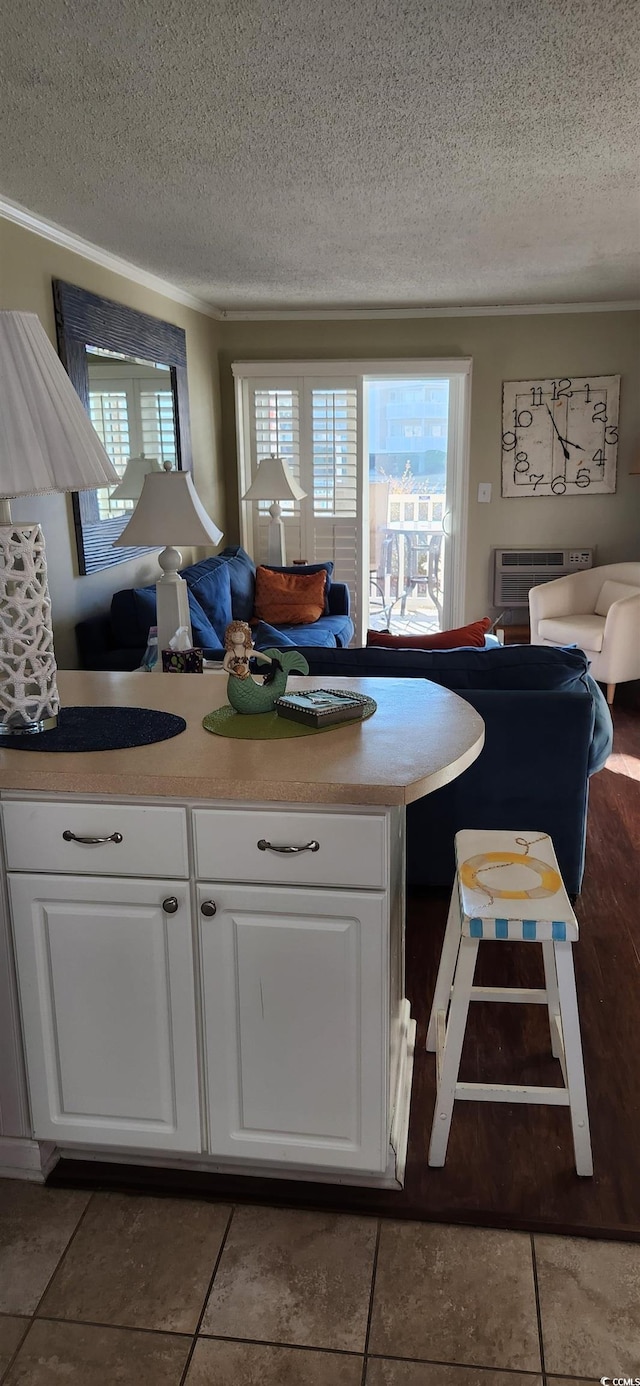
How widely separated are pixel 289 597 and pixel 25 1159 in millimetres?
4407

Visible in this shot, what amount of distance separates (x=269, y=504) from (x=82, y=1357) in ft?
19.2

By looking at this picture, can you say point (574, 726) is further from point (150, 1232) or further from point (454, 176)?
point (454, 176)

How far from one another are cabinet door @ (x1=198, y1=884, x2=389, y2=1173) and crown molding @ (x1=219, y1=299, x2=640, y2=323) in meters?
5.64

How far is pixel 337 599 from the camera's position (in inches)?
244

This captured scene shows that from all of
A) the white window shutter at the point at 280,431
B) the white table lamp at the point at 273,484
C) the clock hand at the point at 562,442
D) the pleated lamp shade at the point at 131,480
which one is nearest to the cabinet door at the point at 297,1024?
the pleated lamp shade at the point at 131,480

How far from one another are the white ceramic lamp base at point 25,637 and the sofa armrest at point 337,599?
14.4ft

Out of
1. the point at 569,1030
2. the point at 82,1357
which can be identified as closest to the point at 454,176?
the point at 569,1030

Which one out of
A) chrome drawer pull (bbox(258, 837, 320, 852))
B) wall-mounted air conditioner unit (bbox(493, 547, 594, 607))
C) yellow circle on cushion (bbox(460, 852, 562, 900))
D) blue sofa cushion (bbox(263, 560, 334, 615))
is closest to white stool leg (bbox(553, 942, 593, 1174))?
yellow circle on cushion (bbox(460, 852, 562, 900))

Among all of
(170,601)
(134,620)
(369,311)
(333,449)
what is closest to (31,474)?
(170,601)

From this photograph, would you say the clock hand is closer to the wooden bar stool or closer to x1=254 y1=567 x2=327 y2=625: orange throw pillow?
x1=254 y1=567 x2=327 y2=625: orange throw pillow

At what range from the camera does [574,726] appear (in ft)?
9.45

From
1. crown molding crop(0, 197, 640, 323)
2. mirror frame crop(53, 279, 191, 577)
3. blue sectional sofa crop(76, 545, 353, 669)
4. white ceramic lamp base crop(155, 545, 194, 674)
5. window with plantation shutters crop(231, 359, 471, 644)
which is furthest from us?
window with plantation shutters crop(231, 359, 471, 644)

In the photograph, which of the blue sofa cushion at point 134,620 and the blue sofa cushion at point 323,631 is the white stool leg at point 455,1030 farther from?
the blue sofa cushion at point 323,631

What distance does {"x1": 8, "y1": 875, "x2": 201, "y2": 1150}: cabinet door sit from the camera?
5.75ft
